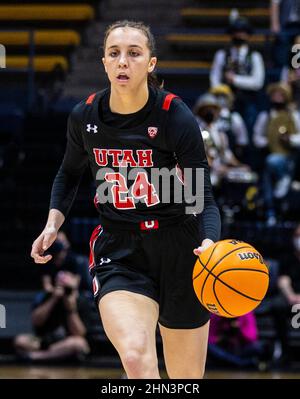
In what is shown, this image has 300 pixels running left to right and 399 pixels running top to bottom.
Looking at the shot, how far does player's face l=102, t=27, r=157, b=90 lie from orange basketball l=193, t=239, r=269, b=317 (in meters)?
0.95

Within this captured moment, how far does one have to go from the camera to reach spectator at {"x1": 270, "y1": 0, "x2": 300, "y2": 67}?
47.8ft

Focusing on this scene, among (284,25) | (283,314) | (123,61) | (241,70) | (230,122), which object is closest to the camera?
(123,61)

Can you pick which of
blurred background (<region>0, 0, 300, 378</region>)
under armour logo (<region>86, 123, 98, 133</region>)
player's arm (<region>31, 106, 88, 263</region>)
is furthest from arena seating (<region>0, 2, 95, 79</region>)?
under armour logo (<region>86, 123, 98, 133</region>)

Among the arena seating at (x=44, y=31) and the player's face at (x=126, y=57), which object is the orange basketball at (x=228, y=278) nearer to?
the player's face at (x=126, y=57)

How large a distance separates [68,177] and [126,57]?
2.78ft

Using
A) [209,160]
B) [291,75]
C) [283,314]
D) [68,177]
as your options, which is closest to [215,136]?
[209,160]

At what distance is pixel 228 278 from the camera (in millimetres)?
5359

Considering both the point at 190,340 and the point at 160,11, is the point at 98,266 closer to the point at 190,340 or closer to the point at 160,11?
the point at 190,340

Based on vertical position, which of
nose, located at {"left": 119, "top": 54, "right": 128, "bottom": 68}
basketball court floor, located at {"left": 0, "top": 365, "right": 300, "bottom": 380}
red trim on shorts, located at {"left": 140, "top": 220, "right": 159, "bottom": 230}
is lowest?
basketball court floor, located at {"left": 0, "top": 365, "right": 300, "bottom": 380}

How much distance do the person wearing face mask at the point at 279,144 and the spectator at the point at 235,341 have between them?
6.15ft

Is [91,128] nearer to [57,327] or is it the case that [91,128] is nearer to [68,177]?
[68,177]

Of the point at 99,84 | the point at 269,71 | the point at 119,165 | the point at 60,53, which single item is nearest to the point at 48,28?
the point at 60,53

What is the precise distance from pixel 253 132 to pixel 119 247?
26.6 feet

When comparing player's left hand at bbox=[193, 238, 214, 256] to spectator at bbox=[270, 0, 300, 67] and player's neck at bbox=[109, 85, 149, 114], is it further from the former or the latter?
spectator at bbox=[270, 0, 300, 67]
